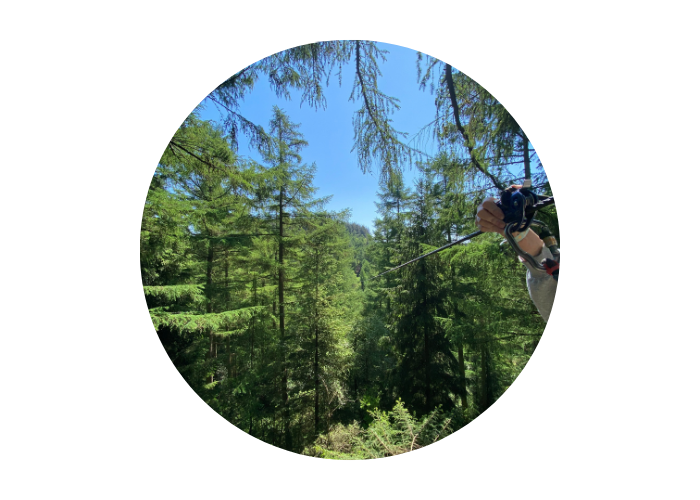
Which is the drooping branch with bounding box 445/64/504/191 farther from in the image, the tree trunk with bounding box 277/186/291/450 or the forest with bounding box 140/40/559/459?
the tree trunk with bounding box 277/186/291/450

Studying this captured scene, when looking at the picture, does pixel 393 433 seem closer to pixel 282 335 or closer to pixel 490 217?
pixel 282 335

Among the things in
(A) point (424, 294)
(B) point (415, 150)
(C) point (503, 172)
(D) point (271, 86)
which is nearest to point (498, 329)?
(A) point (424, 294)

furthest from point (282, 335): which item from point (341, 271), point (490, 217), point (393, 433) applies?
point (490, 217)

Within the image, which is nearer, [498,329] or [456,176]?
[456,176]

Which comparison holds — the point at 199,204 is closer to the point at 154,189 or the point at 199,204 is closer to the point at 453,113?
the point at 154,189

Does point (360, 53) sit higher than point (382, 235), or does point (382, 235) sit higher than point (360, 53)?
point (360, 53)

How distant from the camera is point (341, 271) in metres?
1.24

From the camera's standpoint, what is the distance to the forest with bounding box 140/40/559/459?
1.18 metres

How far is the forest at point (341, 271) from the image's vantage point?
1183 millimetres

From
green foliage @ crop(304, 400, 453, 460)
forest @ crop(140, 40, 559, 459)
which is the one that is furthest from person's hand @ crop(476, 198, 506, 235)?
green foliage @ crop(304, 400, 453, 460)

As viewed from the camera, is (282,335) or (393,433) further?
(282,335)

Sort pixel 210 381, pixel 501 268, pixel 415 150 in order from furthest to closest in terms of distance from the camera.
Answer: pixel 210 381
pixel 501 268
pixel 415 150

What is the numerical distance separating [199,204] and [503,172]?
1854mm

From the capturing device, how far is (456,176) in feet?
3.88
